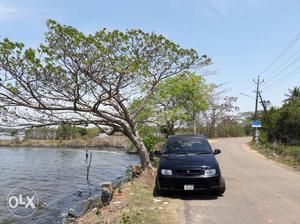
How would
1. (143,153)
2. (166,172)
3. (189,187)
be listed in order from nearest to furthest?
(189,187)
(166,172)
(143,153)

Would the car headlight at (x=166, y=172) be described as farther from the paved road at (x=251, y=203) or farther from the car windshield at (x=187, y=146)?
the car windshield at (x=187, y=146)

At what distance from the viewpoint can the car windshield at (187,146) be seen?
11875 millimetres

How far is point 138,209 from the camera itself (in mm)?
9062

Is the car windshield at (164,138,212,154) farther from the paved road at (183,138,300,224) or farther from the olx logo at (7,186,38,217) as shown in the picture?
the olx logo at (7,186,38,217)

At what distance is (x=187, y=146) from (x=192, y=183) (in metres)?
1.88

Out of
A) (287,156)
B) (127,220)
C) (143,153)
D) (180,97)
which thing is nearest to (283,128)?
(180,97)

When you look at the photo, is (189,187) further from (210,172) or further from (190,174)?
(210,172)

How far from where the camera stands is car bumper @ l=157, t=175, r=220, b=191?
10.4m

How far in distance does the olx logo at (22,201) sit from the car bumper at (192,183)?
5931mm

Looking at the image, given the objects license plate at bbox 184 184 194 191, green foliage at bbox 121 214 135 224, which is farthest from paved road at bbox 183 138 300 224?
green foliage at bbox 121 214 135 224

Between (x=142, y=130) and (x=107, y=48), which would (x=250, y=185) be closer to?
(x=107, y=48)

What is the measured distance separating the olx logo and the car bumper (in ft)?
19.5

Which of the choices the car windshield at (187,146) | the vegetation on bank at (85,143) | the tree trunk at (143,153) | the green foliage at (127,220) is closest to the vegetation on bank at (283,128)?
the tree trunk at (143,153)

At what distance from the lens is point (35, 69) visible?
44.2 ft
